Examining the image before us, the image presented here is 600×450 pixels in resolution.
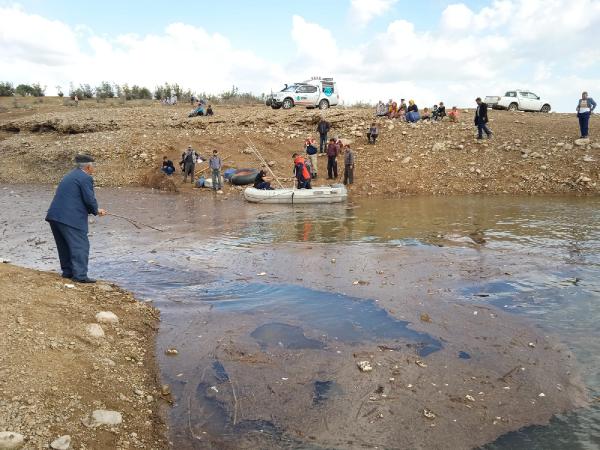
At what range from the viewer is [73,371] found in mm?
4371

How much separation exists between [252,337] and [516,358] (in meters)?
2.94

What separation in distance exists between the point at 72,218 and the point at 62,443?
394 centimetres

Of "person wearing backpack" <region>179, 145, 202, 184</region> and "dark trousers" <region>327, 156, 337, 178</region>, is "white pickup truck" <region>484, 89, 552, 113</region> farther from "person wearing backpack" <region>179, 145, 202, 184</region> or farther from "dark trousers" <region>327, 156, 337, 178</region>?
"person wearing backpack" <region>179, 145, 202, 184</region>

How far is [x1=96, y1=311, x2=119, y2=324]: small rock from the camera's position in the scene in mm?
5691

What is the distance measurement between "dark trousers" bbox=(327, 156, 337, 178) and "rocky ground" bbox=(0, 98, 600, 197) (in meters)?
1.03

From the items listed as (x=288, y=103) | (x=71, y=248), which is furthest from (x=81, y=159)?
(x=288, y=103)

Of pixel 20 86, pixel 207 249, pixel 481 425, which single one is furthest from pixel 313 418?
pixel 20 86

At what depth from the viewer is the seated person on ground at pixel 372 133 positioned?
2303 centimetres

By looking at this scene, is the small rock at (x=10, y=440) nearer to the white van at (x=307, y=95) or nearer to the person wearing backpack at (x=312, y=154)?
the person wearing backpack at (x=312, y=154)

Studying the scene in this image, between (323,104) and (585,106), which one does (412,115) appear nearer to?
(323,104)

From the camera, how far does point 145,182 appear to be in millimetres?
21469

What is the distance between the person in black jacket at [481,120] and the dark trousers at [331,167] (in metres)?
6.24

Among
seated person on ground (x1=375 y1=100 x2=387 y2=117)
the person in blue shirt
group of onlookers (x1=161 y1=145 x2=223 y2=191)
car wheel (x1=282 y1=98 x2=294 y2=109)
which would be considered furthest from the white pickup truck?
group of onlookers (x1=161 y1=145 x2=223 y2=191)

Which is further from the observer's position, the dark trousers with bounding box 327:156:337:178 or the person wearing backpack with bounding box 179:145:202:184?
the person wearing backpack with bounding box 179:145:202:184
